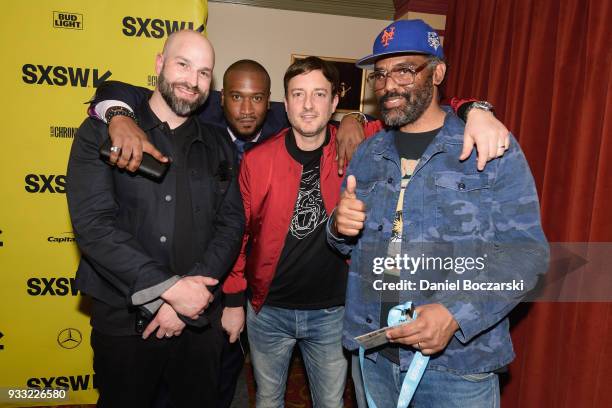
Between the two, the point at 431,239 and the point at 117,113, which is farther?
the point at 117,113

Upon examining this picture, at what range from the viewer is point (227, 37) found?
423 cm

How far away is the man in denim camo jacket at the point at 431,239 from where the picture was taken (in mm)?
1321

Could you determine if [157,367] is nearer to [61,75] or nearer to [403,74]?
[403,74]

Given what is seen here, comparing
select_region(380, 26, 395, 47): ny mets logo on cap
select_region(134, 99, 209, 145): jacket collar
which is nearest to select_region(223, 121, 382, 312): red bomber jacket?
select_region(134, 99, 209, 145): jacket collar

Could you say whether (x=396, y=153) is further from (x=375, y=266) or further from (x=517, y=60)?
(x=517, y=60)

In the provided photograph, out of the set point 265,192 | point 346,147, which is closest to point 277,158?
point 265,192

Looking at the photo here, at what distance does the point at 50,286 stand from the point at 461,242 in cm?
271

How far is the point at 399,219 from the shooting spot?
5.00 feet

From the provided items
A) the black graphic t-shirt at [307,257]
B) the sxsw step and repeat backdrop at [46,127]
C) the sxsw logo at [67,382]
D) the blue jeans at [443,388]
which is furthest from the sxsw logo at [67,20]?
the blue jeans at [443,388]

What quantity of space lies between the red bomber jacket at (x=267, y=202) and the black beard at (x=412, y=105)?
47 cm

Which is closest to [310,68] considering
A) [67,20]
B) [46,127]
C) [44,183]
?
[67,20]

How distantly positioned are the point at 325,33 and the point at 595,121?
3068 mm

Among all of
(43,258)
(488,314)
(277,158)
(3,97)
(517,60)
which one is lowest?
(43,258)

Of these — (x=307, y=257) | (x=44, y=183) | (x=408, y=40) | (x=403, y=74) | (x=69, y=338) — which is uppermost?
(x=408, y=40)
